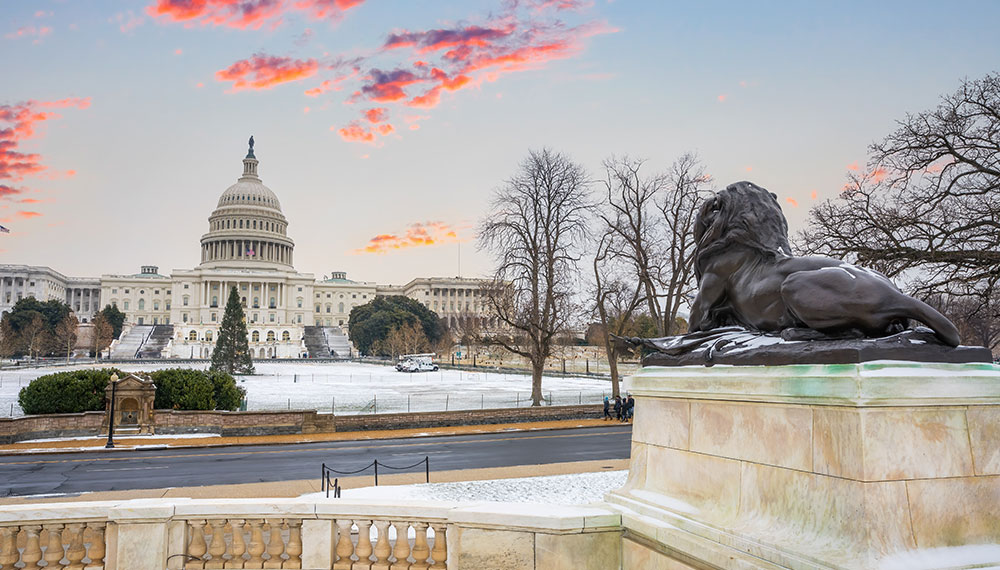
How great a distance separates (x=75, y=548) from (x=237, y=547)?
130 centimetres

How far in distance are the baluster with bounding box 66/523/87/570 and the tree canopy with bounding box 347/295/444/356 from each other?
11375cm

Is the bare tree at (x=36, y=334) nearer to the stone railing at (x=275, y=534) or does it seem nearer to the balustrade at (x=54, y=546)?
the balustrade at (x=54, y=546)

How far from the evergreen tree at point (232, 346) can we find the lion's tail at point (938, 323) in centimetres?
7145

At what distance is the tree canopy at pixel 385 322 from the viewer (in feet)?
409

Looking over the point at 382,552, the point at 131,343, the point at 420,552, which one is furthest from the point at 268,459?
the point at 131,343

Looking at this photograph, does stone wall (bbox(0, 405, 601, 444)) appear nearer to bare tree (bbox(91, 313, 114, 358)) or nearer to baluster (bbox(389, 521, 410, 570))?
baluster (bbox(389, 521, 410, 570))

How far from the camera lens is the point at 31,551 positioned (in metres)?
5.90

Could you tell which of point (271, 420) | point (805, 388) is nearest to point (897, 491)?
point (805, 388)

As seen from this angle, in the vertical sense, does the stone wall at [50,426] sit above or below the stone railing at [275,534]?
below

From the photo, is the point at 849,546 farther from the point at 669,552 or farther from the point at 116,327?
the point at 116,327

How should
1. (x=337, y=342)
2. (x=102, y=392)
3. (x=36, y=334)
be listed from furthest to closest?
(x=337, y=342)
(x=36, y=334)
(x=102, y=392)

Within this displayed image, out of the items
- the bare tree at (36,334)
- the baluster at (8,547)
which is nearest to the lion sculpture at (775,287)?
the baluster at (8,547)

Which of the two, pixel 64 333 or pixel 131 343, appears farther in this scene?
pixel 131 343

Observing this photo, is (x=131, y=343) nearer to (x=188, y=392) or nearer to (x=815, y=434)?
(x=188, y=392)
